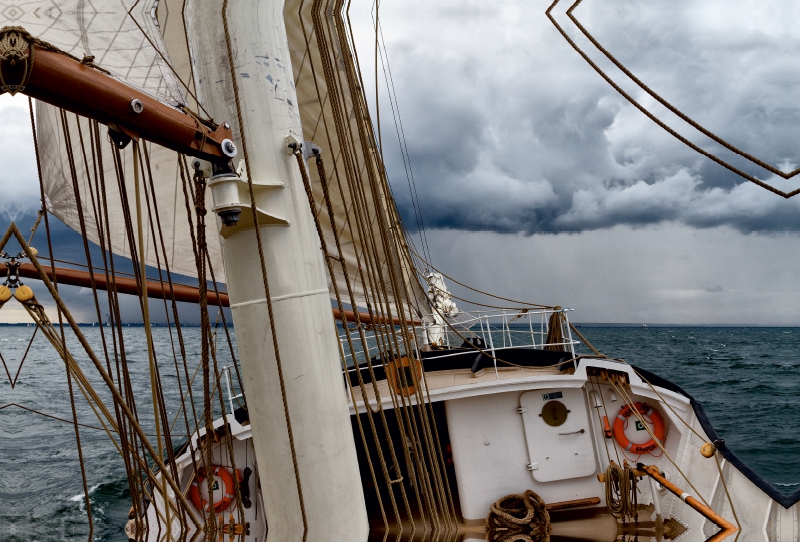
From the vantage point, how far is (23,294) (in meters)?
3.22

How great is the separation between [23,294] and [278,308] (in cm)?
170

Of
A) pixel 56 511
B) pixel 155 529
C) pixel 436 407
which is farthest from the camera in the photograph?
pixel 56 511

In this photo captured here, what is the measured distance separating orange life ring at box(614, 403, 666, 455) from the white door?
35 cm

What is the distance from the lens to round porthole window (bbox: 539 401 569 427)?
6672mm

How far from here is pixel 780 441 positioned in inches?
595

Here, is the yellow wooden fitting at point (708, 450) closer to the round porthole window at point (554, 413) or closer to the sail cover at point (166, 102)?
the round porthole window at point (554, 413)

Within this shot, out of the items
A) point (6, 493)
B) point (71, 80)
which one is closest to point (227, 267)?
point (71, 80)

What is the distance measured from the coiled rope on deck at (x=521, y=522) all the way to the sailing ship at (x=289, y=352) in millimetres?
24

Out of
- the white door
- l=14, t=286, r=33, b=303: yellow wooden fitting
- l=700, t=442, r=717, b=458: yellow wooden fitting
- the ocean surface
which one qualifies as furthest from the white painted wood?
the white door

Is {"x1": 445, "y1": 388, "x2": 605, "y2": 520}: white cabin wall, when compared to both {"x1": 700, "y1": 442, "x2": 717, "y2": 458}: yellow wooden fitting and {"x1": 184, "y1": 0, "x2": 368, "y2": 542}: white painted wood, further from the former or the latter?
{"x1": 184, "y1": 0, "x2": 368, "y2": 542}: white painted wood

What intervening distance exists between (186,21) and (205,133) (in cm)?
88

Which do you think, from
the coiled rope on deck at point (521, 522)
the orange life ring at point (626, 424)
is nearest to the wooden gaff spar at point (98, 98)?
the coiled rope on deck at point (521, 522)

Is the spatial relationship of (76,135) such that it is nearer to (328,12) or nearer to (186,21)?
(328,12)

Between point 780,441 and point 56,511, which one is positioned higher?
point 56,511
